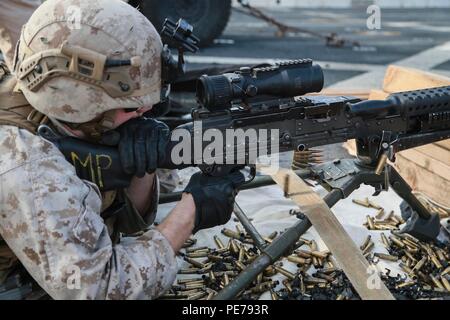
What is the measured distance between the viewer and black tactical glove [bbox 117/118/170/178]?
2697 millimetres

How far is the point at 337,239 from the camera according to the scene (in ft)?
10.4

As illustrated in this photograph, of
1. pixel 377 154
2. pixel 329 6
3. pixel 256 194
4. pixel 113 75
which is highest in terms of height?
pixel 113 75

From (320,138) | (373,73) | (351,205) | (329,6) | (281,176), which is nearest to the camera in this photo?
(320,138)

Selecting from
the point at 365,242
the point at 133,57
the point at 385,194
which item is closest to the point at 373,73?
the point at 385,194

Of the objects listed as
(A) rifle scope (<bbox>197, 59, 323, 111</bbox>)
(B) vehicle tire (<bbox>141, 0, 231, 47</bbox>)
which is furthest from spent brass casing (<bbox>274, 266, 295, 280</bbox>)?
(B) vehicle tire (<bbox>141, 0, 231, 47</bbox>)

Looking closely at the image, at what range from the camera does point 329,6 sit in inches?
787

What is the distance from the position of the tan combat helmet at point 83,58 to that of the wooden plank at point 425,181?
105 inches

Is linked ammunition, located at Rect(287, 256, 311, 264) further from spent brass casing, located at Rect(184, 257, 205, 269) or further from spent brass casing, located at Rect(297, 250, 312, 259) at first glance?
spent brass casing, located at Rect(184, 257, 205, 269)

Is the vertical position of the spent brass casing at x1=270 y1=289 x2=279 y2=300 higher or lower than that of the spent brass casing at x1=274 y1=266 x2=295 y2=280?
higher

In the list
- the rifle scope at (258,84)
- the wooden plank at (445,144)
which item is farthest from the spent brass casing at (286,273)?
the wooden plank at (445,144)

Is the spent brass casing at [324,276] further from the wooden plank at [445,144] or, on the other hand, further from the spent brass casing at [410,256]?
the wooden plank at [445,144]

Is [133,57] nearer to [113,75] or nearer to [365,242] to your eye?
[113,75]

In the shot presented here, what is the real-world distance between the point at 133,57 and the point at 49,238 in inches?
32.7

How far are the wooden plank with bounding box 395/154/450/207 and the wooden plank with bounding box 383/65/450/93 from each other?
1.86 feet
